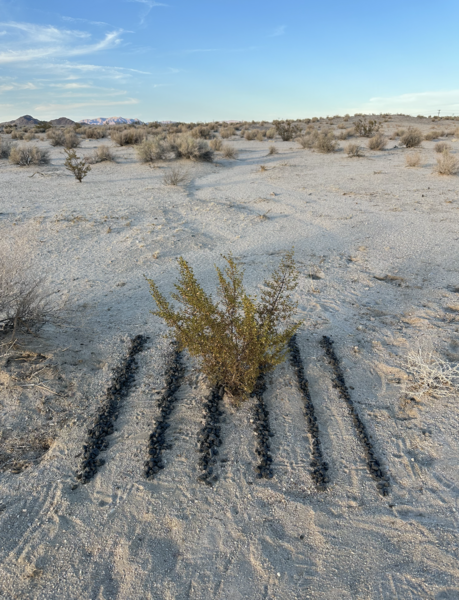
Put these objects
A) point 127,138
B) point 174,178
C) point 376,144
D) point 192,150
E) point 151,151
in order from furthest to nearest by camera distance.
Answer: point 127,138, point 376,144, point 192,150, point 151,151, point 174,178

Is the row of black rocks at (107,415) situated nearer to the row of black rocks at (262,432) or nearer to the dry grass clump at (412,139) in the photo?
the row of black rocks at (262,432)

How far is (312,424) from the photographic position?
12.2 feet

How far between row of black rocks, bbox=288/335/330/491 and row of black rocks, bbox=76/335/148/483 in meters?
1.83

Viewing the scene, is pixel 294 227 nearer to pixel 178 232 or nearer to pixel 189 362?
pixel 178 232

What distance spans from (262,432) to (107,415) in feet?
5.01

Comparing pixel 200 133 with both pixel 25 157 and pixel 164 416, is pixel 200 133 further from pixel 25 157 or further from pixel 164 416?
pixel 164 416

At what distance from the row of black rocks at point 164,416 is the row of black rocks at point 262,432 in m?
0.83

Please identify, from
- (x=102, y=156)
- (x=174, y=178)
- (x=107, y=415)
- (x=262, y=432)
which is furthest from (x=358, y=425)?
(x=102, y=156)

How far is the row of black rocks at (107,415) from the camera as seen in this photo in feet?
10.9

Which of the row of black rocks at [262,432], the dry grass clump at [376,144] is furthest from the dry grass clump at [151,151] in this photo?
the row of black rocks at [262,432]

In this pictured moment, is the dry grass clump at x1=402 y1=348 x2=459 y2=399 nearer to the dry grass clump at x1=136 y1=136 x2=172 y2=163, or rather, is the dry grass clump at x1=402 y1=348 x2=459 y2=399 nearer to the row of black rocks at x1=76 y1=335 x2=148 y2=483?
the row of black rocks at x1=76 y1=335 x2=148 y2=483

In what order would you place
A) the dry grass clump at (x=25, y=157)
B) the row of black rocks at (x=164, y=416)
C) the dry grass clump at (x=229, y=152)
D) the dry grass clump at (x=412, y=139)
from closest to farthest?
the row of black rocks at (x=164, y=416) → the dry grass clump at (x=25, y=157) → the dry grass clump at (x=229, y=152) → the dry grass clump at (x=412, y=139)

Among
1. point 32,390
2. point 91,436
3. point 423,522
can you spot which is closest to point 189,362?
point 91,436

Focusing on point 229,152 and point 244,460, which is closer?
point 244,460
